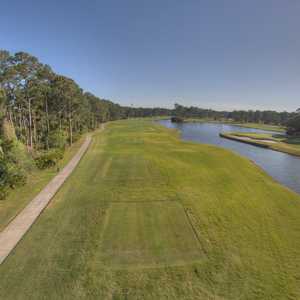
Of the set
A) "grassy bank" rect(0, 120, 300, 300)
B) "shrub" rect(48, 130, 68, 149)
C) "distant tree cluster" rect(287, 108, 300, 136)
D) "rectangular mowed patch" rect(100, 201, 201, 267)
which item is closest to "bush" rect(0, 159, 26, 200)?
"grassy bank" rect(0, 120, 300, 300)

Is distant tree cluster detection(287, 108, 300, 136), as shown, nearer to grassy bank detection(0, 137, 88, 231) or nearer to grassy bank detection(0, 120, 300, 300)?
grassy bank detection(0, 120, 300, 300)

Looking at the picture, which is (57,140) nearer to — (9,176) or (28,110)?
(28,110)

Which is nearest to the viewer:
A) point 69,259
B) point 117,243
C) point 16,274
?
point 16,274

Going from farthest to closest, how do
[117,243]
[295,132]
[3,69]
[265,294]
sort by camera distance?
[295,132] < [3,69] < [117,243] < [265,294]

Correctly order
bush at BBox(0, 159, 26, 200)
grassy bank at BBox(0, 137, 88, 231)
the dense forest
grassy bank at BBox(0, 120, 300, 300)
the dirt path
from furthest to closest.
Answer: the dense forest, bush at BBox(0, 159, 26, 200), grassy bank at BBox(0, 137, 88, 231), the dirt path, grassy bank at BBox(0, 120, 300, 300)

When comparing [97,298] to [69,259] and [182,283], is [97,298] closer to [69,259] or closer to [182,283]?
[69,259]

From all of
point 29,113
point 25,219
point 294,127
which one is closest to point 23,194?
point 25,219

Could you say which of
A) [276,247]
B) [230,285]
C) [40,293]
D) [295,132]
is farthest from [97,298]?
[295,132]
